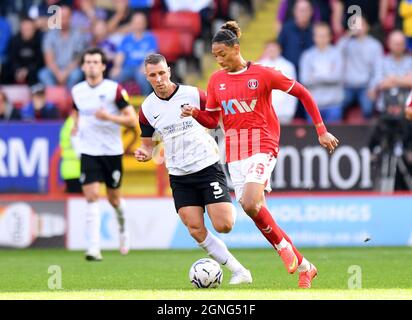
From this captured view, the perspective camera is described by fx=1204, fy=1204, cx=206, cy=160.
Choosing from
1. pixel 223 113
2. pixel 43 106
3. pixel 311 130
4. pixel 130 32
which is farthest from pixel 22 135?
pixel 223 113

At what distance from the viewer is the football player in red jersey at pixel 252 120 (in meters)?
11.1

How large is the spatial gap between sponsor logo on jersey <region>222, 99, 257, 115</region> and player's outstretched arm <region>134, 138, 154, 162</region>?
40.3 inches

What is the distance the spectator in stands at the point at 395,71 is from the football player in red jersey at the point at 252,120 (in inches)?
293

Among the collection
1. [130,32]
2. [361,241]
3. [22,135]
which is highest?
[130,32]

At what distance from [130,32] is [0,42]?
2856mm

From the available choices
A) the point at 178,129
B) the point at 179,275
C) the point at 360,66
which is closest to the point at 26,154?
the point at 360,66

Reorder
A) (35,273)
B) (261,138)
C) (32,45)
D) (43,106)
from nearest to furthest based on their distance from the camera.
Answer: (261,138) → (35,273) → (43,106) → (32,45)

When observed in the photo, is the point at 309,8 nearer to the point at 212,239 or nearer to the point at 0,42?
the point at 0,42

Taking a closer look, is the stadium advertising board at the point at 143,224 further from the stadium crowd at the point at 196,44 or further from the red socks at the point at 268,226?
the red socks at the point at 268,226

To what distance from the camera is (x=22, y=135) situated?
18672 mm

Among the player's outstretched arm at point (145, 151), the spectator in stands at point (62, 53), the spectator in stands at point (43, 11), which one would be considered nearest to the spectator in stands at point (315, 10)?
the spectator in stands at point (62, 53)

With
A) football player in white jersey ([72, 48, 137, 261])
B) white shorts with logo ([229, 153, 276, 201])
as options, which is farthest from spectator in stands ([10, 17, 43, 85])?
white shorts with logo ([229, 153, 276, 201])

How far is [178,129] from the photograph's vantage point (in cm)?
1227

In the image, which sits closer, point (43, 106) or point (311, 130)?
point (311, 130)
